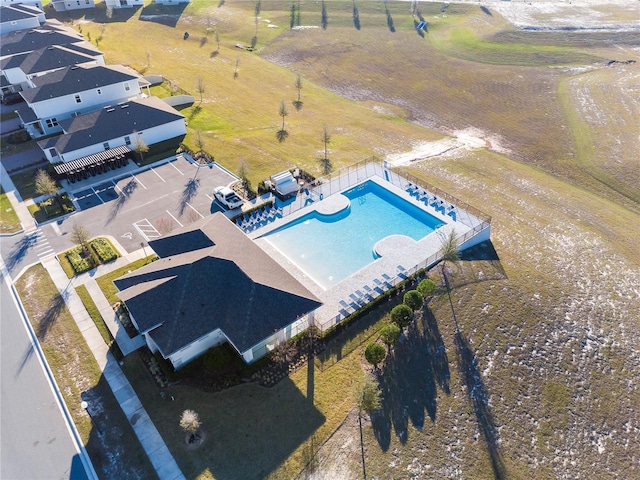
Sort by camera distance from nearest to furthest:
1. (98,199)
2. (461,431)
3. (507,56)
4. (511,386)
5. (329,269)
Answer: (461,431)
(511,386)
(329,269)
(98,199)
(507,56)

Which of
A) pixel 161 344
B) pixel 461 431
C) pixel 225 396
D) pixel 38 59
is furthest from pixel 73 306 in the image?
pixel 38 59

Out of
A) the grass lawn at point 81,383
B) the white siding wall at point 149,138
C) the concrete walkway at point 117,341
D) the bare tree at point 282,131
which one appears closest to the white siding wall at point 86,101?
the white siding wall at point 149,138

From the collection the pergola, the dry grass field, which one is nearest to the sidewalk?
the dry grass field

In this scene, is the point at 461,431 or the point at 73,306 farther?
the point at 73,306

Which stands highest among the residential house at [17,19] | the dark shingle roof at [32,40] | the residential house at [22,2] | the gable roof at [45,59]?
the residential house at [22,2]

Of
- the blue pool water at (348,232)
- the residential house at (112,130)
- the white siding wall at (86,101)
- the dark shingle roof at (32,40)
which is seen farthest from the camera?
the dark shingle roof at (32,40)

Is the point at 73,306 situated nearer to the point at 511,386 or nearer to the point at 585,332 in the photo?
the point at 511,386

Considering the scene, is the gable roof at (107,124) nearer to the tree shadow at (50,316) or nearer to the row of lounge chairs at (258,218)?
the row of lounge chairs at (258,218)

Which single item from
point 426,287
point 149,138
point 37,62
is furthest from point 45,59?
point 426,287

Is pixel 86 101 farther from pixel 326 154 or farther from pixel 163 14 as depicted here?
pixel 163 14
